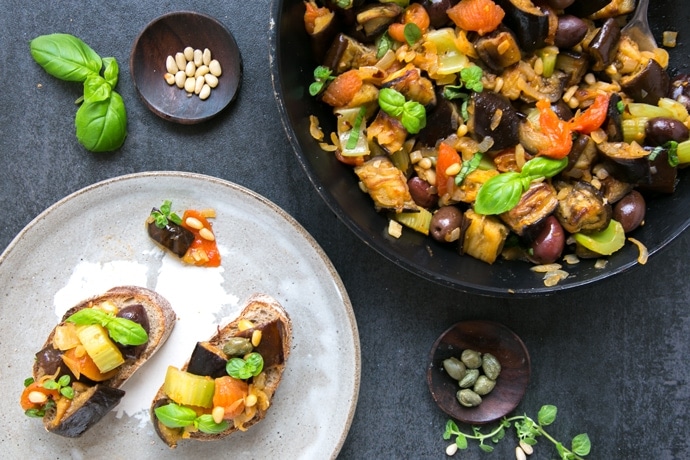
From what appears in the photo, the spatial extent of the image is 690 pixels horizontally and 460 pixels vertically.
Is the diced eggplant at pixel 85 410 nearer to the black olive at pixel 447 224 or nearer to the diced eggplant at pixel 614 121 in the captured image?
the black olive at pixel 447 224

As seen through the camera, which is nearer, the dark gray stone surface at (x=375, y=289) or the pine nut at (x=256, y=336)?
the pine nut at (x=256, y=336)

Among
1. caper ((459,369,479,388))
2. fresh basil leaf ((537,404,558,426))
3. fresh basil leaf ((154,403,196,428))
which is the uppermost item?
fresh basil leaf ((154,403,196,428))

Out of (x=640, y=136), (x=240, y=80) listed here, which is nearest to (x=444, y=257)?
(x=640, y=136)

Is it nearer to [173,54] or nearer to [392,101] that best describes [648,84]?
[392,101]

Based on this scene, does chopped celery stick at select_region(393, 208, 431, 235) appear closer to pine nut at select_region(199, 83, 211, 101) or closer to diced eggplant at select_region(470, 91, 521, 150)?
diced eggplant at select_region(470, 91, 521, 150)

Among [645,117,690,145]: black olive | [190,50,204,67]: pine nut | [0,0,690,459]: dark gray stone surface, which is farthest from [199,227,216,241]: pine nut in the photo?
[645,117,690,145]: black olive

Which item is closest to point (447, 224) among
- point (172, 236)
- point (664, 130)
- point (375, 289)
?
point (375, 289)

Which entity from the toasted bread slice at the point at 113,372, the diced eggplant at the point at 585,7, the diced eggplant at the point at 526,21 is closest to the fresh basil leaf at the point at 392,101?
the diced eggplant at the point at 526,21
